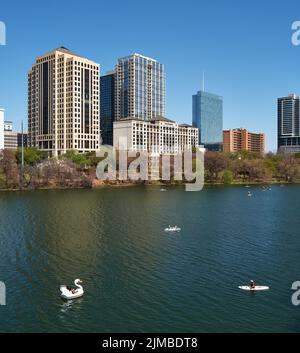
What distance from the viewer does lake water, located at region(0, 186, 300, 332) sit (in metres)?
23.4

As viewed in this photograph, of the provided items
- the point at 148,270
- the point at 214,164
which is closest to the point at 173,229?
the point at 148,270

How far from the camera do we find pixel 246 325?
2266 centimetres

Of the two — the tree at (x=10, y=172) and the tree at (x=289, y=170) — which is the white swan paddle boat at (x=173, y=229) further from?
the tree at (x=289, y=170)

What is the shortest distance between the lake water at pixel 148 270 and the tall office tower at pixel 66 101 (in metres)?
107

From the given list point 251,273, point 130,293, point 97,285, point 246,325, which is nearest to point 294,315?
point 246,325

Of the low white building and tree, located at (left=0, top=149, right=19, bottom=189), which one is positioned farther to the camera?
the low white building

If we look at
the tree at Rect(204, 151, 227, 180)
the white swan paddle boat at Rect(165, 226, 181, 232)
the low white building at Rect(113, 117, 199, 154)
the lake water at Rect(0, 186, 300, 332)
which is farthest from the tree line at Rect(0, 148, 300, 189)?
the white swan paddle boat at Rect(165, 226, 181, 232)

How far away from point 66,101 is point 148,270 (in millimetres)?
144664

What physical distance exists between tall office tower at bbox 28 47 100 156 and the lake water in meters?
107

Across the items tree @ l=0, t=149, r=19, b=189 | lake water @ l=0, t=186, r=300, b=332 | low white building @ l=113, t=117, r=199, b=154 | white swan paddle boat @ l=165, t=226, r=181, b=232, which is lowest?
lake water @ l=0, t=186, r=300, b=332

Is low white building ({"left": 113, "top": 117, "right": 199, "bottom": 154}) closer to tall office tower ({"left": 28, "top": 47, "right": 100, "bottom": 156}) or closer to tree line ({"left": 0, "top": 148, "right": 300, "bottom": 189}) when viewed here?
tall office tower ({"left": 28, "top": 47, "right": 100, "bottom": 156})

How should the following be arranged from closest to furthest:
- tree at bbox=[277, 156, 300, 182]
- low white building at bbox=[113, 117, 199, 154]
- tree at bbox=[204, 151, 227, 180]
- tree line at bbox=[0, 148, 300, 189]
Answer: tree line at bbox=[0, 148, 300, 189]
tree at bbox=[204, 151, 227, 180]
tree at bbox=[277, 156, 300, 182]
low white building at bbox=[113, 117, 199, 154]

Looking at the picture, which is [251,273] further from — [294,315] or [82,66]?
[82,66]

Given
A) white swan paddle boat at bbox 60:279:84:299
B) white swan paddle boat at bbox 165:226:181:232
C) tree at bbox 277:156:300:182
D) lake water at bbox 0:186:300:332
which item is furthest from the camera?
tree at bbox 277:156:300:182
